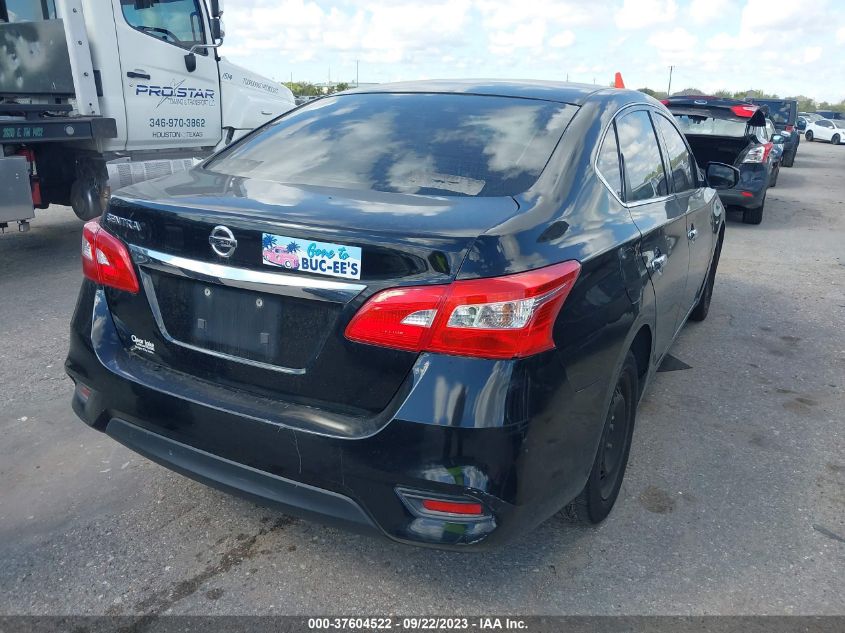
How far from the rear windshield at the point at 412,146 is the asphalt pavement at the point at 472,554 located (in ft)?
4.12

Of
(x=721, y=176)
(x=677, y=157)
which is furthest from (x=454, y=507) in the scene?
(x=721, y=176)

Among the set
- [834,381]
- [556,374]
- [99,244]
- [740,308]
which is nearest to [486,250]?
[556,374]

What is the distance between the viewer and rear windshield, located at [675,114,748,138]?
10414mm

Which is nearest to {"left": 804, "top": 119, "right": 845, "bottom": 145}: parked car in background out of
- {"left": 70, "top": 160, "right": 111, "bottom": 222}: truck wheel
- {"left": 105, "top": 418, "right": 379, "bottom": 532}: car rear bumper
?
{"left": 70, "top": 160, "right": 111, "bottom": 222}: truck wheel

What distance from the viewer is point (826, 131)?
38.8 meters

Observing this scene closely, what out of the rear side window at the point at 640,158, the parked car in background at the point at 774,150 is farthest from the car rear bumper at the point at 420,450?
the parked car in background at the point at 774,150

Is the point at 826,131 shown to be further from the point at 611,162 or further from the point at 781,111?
the point at 611,162

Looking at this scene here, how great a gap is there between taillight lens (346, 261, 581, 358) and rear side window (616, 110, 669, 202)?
1110 mm

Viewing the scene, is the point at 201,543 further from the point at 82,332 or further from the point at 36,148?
the point at 36,148

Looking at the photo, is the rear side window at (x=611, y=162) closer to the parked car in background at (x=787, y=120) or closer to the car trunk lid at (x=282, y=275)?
the car trunk lid at (x=282, y=275)

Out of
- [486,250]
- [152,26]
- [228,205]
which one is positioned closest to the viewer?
[486,250]

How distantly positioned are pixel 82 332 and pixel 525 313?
5.24 feet

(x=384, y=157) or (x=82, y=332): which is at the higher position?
(x=384, y=157)

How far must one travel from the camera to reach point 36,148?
6621 millimetres
